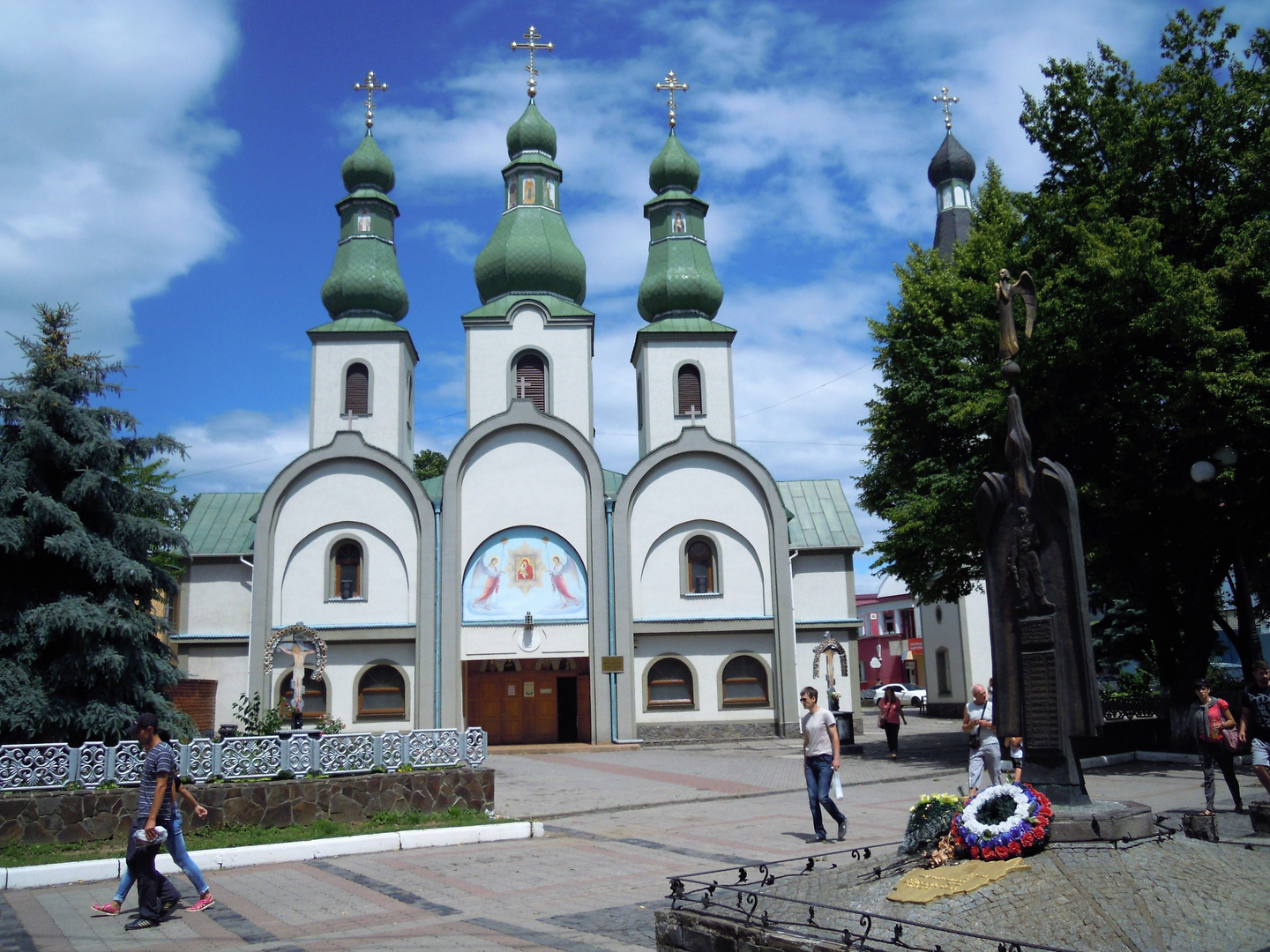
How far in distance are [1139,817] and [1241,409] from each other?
1004 cm

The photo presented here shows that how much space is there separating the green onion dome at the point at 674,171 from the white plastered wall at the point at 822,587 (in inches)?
480

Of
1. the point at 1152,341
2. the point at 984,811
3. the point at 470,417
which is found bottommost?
the point at 984,811

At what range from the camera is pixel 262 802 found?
38.7ft

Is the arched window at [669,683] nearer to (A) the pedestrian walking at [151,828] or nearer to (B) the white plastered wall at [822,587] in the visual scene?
(B) the white plastered wall at [822,587]

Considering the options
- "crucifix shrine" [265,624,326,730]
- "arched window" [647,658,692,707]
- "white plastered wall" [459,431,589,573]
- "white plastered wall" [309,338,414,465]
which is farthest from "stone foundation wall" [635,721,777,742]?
"white plastered wall" [309,338,414,465]

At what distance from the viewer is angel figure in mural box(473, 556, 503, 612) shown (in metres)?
26.7

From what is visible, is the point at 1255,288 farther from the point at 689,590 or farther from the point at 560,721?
the point at 560,721

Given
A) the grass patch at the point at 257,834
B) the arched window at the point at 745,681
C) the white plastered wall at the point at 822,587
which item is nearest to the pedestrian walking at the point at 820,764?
the grass patch at the point at 257,834

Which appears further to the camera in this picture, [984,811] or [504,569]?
[504,569]

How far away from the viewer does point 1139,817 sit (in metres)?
6.89

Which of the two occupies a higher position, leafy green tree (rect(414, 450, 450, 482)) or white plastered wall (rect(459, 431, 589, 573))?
leafy green tree (rect(414, 450, 450, 482))

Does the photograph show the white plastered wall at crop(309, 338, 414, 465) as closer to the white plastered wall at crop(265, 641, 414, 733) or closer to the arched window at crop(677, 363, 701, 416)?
the white plastered wall at crop(265, 641, 414, 733)

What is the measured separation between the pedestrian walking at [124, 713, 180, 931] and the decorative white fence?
3.39 meters

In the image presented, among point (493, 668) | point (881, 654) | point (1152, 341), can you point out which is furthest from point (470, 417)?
point (881, 654)
